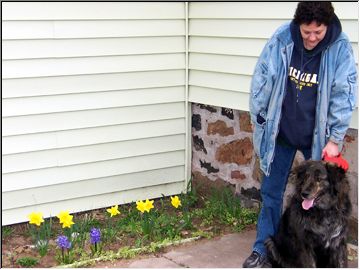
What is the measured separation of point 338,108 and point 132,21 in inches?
101

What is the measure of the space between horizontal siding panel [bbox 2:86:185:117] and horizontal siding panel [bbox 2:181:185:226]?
0.88 metres

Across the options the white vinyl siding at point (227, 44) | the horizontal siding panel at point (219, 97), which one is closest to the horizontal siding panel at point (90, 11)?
the white vinyl siding at point (227, 44)

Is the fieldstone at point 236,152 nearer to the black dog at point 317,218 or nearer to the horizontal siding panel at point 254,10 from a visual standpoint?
the horizontal siding panel at point 254,10

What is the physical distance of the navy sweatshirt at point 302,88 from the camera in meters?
4.33

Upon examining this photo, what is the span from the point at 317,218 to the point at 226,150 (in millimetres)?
Answer: 2184

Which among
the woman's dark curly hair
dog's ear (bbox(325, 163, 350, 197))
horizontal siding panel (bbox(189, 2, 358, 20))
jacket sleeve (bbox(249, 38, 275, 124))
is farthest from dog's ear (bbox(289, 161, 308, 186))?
horizontal siding panel (bbox(189, 2, 358, 20))

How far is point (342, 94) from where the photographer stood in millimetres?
4312

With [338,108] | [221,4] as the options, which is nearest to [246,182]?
[221,4]

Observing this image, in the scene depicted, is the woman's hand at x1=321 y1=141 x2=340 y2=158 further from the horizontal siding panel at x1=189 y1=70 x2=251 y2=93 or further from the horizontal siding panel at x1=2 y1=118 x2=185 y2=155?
the horizontal siding panel at x1=2 y1=118 x2=185 y2=155

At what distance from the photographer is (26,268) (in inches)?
201

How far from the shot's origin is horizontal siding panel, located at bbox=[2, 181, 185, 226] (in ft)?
19.4

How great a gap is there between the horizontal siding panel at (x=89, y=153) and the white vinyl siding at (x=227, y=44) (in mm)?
545

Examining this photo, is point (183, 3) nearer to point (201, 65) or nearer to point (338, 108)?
point (201, 65)

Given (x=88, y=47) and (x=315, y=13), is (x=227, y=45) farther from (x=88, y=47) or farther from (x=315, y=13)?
(x=315, y=13)
